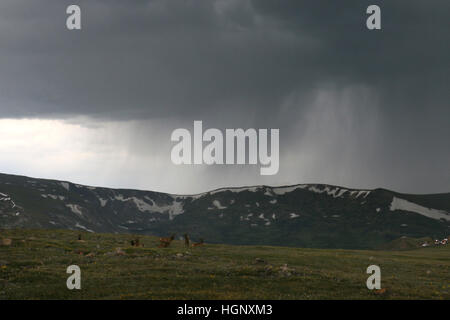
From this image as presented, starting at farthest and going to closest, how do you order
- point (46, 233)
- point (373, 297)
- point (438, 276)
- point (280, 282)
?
1. point (46, 233)
2. point (438, 276)
3. point (280, 282)
4. point (373, 297)

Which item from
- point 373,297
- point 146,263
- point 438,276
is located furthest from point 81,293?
point 438,276

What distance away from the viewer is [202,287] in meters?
33.9

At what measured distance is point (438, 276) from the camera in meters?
48.3

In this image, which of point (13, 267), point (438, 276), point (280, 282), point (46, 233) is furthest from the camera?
point (46, 233)
